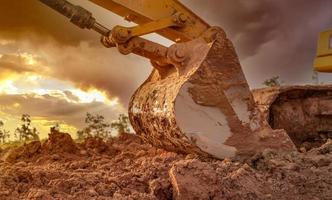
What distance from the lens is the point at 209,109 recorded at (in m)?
4.48

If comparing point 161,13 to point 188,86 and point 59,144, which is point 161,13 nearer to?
point 188,86

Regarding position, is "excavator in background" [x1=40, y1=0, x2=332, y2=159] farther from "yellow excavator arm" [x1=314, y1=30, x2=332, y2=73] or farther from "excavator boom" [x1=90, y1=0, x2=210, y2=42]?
"yellow excavator arm" [x1=314, y1=30, x2=332, y2=73]

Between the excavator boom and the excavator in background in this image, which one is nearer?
the excavator in background

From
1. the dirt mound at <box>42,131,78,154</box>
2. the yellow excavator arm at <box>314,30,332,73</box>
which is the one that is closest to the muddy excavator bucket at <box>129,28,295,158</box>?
the dirt mound at <box>42,131,78,154</box>

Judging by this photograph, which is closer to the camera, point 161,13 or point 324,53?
point 161,13

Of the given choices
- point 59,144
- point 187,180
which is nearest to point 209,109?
point 187,180

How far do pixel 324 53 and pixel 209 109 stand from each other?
3.72 metres

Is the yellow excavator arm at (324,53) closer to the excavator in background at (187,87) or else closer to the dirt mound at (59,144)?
the excavator in background at (187,87)

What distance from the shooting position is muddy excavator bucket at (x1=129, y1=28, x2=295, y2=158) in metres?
4.33

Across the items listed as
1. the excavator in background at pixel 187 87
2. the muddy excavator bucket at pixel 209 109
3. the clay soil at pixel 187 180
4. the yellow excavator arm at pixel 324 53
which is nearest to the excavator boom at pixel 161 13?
the excavator in background at pixel 187 87

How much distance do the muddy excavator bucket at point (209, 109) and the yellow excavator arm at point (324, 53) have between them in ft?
9.94

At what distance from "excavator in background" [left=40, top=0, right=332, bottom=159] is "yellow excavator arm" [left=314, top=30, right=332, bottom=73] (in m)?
2.73

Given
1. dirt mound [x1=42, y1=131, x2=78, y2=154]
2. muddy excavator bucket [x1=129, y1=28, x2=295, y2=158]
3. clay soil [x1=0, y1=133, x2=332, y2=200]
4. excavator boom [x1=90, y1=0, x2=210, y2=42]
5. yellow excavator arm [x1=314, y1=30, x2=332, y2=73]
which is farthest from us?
yellow excavator arm [x1=314, y1=30, x2=332, y2=73]

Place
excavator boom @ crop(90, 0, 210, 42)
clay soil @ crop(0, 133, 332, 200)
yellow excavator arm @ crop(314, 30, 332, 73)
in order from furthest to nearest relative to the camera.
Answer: yellow excavator arm @ crop(314, 30, 332, 73), excavator boom @ crop(90, 0, 210, 42), clay soil @ crop(0, 133, 332, 200)
